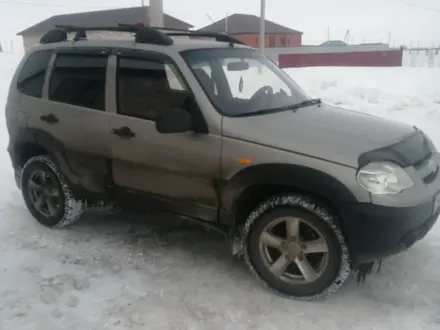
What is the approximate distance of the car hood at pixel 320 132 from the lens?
3361 mm

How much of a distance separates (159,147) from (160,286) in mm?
1117

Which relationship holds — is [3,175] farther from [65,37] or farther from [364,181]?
[364,181]

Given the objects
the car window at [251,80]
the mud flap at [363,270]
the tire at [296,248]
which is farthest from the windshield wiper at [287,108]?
the mud flap at [363,270]

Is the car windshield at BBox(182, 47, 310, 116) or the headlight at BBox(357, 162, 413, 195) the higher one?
the car windshield at BBox(182, 47, 310, 116)

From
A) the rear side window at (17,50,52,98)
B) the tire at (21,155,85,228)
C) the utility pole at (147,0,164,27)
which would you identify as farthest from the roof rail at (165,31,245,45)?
the utility pole at (147,0,164,27)

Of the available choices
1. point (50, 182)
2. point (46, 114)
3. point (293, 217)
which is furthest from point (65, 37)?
point (293, 217)

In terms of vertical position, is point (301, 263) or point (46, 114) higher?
point (46, 114)

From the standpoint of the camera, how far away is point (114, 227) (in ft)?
16.3

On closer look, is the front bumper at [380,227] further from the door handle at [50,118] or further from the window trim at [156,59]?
the door handle at [50,118]

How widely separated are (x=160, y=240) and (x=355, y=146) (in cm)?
215

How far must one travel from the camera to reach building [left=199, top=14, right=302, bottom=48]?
5406 centimetres

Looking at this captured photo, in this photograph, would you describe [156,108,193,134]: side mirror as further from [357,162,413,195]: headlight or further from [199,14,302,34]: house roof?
[199,14,302,34]: house roof

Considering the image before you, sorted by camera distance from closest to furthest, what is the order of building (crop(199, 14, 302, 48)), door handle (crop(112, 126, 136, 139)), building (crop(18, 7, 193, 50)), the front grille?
the front grille, door handle (crop(112, 126, 136, 139)), building (crop(18, 7, 193, 50)), building (crop(199, 14, 302, 48))

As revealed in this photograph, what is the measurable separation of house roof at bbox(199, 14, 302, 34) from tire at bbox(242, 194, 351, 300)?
170 feet
